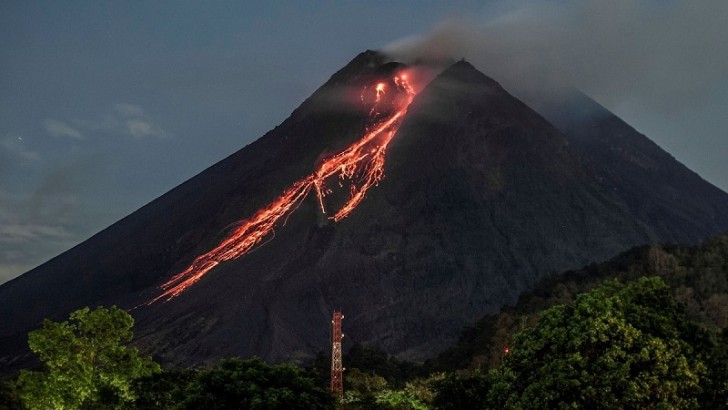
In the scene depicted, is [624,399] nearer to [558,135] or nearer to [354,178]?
[354,178]

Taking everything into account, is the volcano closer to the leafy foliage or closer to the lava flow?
the lava flow

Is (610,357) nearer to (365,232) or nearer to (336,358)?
(336,358)

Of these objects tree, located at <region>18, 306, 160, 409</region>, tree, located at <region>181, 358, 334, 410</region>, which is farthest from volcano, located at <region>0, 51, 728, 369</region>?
tree, located at <region>181, 358, 334, 410</region>

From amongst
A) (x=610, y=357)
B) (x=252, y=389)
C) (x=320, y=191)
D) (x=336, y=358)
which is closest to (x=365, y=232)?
(x=320, y=191)

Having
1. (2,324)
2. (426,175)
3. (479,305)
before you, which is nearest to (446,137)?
(426,175)

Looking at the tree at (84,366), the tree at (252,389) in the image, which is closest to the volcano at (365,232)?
the tree at (84,366)

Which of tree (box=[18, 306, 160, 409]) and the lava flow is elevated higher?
the lava flow
